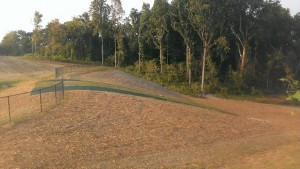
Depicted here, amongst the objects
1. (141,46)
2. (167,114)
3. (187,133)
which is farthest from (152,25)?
(187,133)

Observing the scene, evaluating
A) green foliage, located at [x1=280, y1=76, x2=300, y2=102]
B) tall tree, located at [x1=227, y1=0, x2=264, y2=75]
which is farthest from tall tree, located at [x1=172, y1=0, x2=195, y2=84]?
green foliage, located at [x1=280, y1=76, x2=300, y2=102]

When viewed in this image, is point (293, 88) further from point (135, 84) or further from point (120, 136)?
point (135, 84)

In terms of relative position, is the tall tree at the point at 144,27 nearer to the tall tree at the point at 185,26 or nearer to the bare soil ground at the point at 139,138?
the tall tree at the point at 185,26

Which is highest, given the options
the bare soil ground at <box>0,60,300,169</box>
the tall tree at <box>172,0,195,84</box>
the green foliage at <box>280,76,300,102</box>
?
the tall tree at <box>172,0,195,84</box>

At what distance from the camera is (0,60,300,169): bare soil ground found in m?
16.8

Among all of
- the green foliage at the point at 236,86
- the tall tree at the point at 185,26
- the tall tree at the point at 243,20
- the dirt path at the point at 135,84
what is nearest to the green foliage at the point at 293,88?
the dirt path at the point at 135,84

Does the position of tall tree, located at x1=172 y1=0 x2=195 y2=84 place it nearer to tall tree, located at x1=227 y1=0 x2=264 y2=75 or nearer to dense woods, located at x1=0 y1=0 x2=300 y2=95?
dense woods, located at x1=0 y1=0 x2=300 y2=95

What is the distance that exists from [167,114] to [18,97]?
13.3m

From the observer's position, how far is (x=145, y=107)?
30531 mm

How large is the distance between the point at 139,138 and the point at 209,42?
119ft

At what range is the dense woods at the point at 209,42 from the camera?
54.8 m

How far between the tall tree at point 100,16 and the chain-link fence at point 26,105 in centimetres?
4987

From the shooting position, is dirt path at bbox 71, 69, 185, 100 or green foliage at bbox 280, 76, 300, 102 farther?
dirt path at bbox 71, 69, 185, 100

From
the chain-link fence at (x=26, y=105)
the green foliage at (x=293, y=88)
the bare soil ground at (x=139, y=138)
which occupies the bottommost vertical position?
the bare soil ground at (x=139, y=138)
